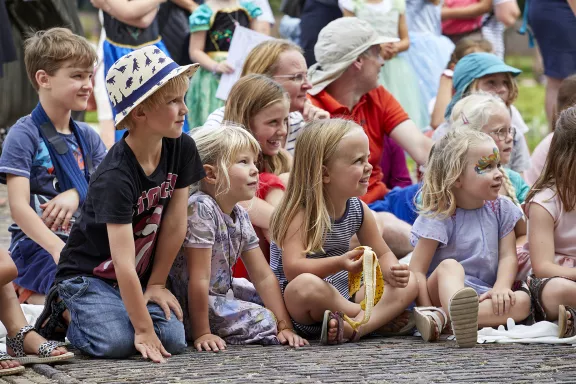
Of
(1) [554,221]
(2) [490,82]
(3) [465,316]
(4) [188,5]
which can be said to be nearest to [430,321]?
(3) [465,316]

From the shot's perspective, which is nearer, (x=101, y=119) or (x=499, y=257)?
(x=499, y=257)

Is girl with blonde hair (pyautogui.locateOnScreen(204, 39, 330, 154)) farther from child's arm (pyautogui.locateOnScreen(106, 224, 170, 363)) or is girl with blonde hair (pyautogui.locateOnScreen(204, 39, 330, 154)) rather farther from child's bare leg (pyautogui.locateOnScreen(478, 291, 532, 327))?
child's arm (pyautogui.locateOnScreen(106, 224, 170, 363))

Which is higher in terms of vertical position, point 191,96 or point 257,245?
point 191,96

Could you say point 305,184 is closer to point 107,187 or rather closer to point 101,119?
point 107,187

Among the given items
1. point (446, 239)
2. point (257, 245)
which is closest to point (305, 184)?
point (257, 245)

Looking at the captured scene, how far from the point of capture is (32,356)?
4.17 metres

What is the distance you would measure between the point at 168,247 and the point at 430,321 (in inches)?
44.5

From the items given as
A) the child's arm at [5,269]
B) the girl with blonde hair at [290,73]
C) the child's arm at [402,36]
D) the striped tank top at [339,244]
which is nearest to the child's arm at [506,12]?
the child's arm at [402,36]

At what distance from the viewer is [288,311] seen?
4.75 meters

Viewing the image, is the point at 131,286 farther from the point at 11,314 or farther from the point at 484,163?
the point at 484,163

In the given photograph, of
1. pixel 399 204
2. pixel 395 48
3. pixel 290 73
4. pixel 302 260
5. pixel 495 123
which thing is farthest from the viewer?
pixel 395 48

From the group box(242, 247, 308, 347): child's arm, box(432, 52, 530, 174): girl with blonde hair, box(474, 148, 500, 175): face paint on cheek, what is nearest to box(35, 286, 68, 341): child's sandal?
box(242, 247, 308, 347): child's arm

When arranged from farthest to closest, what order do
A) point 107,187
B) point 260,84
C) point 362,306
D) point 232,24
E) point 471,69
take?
1. point 232,24
2. point 471,69
3. point 260,84
4. point 362,306
5. point 107,187

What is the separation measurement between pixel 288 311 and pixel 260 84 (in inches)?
47.9
